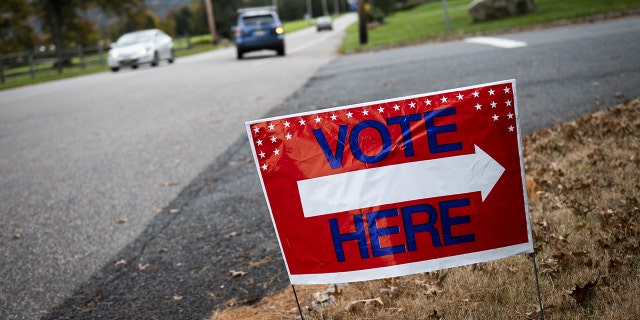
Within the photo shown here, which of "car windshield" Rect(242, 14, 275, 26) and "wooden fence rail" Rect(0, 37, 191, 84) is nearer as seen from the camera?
"car windshield" Rect(242, 14, 275, 26)

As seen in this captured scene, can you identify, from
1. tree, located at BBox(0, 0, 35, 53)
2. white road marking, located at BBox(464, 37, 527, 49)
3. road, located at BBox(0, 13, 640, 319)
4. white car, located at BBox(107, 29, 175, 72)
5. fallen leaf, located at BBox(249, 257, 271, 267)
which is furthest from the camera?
tree, located at BBox(0, 0, 35, 53)

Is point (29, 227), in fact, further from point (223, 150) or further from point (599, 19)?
point (599, 19)

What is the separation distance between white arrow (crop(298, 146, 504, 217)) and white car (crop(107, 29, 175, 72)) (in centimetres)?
2310

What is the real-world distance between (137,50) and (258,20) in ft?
17.7

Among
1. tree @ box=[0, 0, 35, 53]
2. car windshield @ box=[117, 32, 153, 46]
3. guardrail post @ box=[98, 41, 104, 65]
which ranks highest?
tree @ box=[0, 0, 35, 53]

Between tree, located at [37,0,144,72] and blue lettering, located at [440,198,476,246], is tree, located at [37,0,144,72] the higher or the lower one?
the higher one

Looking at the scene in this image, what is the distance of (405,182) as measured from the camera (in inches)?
105

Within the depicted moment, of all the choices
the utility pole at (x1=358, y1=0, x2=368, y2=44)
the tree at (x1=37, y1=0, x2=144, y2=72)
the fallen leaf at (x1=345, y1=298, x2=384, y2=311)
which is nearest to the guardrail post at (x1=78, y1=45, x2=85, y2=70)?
the tree at (x1=37, y1=0, x2=144, y2=72)

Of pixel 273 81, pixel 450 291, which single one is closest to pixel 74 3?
pixel 273 81

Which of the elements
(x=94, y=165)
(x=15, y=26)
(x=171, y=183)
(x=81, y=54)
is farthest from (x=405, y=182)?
(x=15, y=26)

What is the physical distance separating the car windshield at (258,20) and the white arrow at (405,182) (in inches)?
827

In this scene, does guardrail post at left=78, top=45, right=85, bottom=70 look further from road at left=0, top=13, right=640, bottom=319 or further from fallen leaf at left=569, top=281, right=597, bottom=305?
fallen leaf at left=569, top=281, right=597, bottom=305

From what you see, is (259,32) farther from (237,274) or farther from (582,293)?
(582,293)

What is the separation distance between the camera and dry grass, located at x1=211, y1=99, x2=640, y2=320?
2.93m
